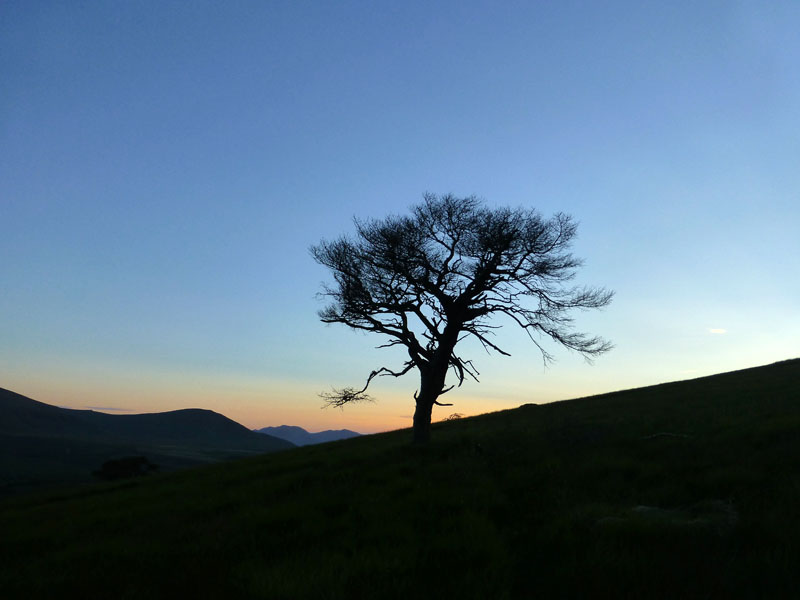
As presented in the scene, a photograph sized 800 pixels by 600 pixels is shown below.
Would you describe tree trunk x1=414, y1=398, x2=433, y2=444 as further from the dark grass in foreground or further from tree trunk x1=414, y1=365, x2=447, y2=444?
the dark grass in foreground

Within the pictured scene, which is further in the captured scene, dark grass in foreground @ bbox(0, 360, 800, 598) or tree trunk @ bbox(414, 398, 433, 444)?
tree trunk @ bbox(414, 398, 433, 444)

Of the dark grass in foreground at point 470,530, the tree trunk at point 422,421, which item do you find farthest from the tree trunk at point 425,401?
the dark grass in foreground at point 470,530

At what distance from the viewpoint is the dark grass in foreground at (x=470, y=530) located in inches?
248

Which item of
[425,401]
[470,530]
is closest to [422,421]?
[425,401]

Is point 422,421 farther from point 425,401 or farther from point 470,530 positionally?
point 470,530

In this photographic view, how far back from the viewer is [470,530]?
8.08 m

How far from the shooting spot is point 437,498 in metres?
10.5

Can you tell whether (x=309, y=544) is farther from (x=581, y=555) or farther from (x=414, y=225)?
(x=414, y=225)

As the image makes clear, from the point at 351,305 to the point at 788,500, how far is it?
16.0 m

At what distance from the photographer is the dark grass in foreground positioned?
630cm

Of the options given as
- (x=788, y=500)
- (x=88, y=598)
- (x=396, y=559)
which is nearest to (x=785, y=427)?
(x=788, y=500)

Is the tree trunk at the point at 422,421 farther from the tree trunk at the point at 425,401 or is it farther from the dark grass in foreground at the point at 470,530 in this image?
the dark grass in foreground at the point at 470,530

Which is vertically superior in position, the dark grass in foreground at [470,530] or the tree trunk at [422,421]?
the tree trunk at [422,421]

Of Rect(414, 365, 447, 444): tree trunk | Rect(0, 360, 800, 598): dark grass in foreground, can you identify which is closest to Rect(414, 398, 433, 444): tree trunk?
A: Rect(414, 365, 447, 444): tree trunk
